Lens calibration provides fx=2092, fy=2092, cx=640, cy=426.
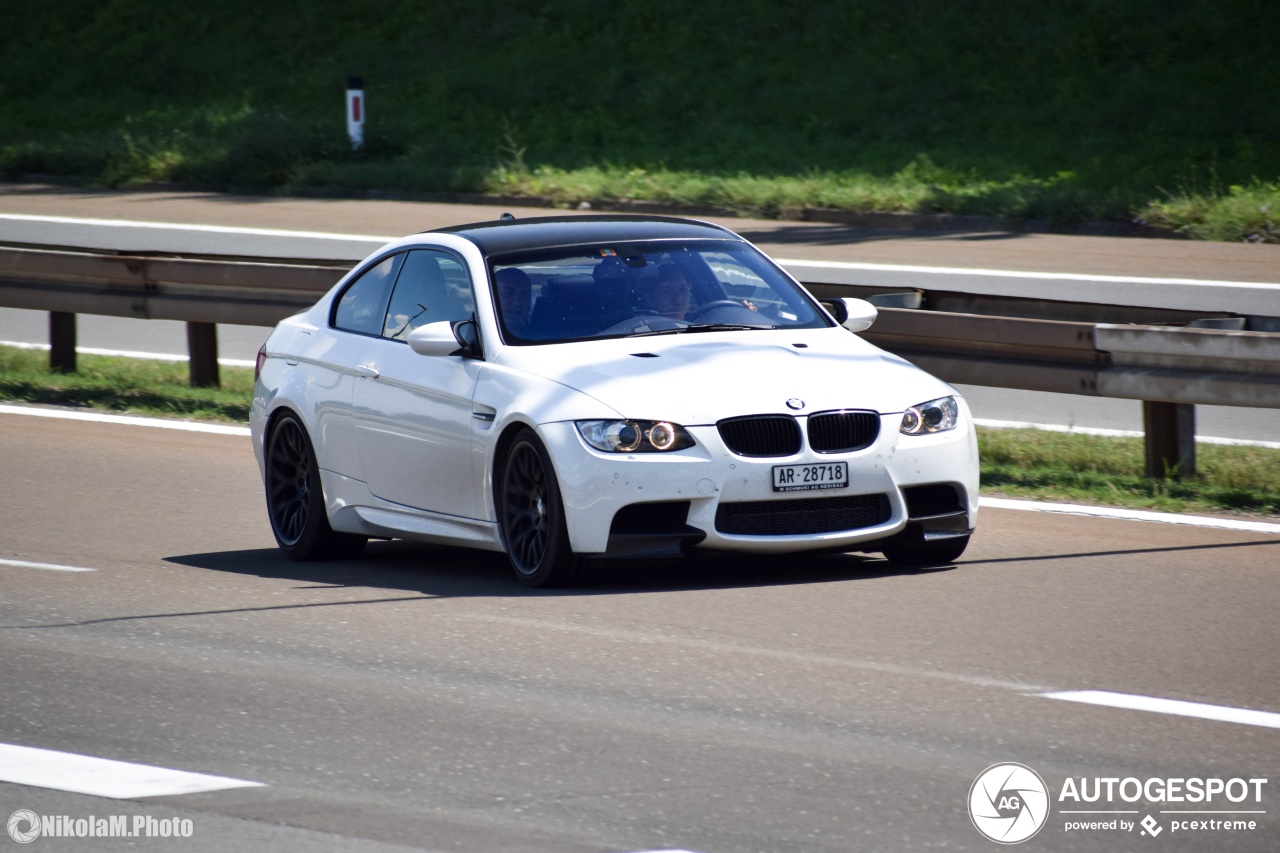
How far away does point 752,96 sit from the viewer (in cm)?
3356

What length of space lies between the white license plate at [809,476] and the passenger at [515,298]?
1417 millimetres

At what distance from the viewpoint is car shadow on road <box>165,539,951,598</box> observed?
8.40 metres

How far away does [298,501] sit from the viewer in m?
9.80

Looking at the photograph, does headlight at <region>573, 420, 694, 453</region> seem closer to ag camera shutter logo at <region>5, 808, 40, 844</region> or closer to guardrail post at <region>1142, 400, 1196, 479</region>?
ag camera shutter logo at <region>5, 808, 40, 844</region>

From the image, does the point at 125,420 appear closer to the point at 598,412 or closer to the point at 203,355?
the point at 203,355

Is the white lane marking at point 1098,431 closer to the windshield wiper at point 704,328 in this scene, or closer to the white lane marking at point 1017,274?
the windshield wiper at point 704,328

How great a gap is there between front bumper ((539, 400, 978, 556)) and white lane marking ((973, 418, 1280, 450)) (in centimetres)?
485

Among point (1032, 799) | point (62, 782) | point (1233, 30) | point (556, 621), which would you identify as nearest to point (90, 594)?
point (556, 621)

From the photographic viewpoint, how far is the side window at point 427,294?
9.16 metres

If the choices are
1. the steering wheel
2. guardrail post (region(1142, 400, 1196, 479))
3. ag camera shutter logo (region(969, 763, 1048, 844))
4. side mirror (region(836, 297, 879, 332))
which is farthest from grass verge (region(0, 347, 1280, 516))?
ag camera shutter logo (region(969, 763, 1048, 844))

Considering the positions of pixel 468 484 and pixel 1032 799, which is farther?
pixel 468 484

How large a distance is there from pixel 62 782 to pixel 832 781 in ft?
6.72

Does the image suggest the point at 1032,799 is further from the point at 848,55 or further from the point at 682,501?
the point at 848,55

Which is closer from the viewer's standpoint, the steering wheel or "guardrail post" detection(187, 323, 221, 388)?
the steering wheel
